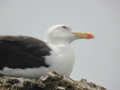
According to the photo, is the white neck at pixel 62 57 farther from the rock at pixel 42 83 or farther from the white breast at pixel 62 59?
the rock at pixel 42 83

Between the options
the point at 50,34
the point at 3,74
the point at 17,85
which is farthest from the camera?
the point at 50,34

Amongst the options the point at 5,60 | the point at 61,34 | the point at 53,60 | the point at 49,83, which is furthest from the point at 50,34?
the point at 49,83

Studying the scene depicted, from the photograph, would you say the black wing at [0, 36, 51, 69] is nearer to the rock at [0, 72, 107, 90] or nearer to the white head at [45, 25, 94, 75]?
the white head at [45, 25, 94, 75]

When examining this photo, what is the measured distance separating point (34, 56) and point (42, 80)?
0.25 m

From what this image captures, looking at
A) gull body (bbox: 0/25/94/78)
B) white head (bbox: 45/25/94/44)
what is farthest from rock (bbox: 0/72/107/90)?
white head (bbox: 45/25/94/44)

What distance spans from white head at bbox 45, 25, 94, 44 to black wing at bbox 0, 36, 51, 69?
123mm

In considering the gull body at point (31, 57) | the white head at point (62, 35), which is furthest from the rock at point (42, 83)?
the white head at point (62, 35)

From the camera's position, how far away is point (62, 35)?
1787 mm

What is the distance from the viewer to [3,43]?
64.2 inches

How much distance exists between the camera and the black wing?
1.61 meters

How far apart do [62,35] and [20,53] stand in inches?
12.1

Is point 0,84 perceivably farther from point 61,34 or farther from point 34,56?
point 61,34

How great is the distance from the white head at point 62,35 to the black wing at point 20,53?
12cm

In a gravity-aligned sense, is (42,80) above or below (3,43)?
below
